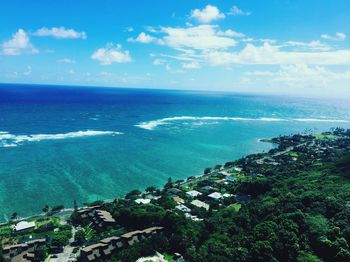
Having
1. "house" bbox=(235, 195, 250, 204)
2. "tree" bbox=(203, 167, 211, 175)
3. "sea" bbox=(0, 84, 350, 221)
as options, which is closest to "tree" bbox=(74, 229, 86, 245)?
"sea" bbox=(0, 84, 350, 221)

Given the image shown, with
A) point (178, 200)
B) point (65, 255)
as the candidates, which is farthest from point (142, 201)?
point (65, 255)

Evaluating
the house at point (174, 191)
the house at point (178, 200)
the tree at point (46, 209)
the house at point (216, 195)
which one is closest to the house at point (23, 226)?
the tree at point (46, 209)

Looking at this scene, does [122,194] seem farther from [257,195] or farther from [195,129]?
[195,129]

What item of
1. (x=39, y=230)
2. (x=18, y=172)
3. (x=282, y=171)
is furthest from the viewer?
(x=282, y=171)

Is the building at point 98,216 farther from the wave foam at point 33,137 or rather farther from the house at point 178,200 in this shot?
the wave foam at point 33,137

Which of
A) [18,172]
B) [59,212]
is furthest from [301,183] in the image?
[18,172]

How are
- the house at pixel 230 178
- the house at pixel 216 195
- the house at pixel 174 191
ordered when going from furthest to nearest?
the house at pixel 230 178
the house at pixel 174 191
the house at pixel 216 195
